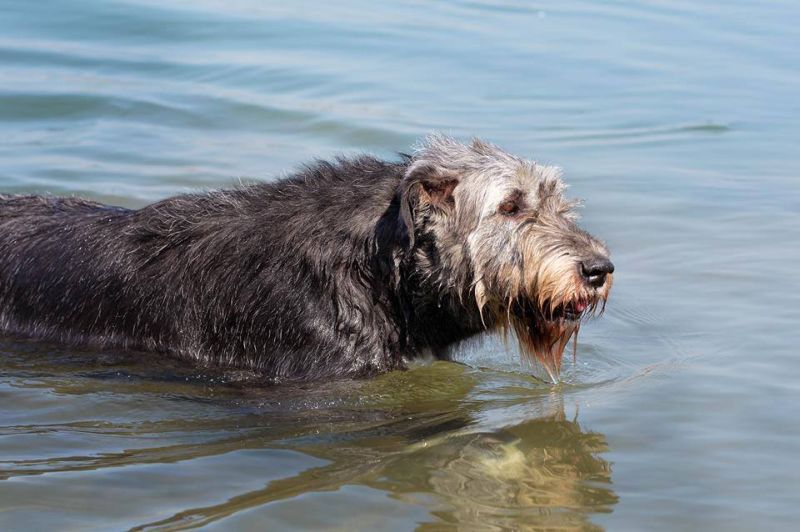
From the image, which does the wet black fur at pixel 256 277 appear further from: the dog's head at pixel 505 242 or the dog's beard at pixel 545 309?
the dog's beard at pixel 545 309

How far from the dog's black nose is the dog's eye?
0.58 meters

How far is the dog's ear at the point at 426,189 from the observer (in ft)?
24.8

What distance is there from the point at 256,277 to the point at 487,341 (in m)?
2.06

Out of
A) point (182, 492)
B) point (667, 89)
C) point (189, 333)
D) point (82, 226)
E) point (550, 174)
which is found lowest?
point (182, 492)

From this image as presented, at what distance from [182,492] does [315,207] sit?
7.16 ft

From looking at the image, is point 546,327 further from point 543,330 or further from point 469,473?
point 469,473

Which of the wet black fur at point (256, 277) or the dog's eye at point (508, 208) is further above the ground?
the dog's eye at point (508, 208)

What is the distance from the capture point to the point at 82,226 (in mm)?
8523

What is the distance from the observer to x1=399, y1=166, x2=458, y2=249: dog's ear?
756cm

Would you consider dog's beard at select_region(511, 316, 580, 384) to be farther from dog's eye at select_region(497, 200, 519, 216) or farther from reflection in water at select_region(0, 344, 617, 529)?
dog's eye at select_region(497, 200, 519, 216)

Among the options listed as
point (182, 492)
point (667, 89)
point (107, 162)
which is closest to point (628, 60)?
point (667, 89)

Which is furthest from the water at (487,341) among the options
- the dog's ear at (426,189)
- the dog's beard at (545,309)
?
the dog's ear at (426,189)

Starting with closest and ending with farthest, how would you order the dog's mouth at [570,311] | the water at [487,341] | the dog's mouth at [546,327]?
the water at [487,341] < the dog's mouth at [570,311] < the dog's mouth at [546,327]

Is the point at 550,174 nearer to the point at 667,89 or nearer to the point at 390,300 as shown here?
the point at 390,300
